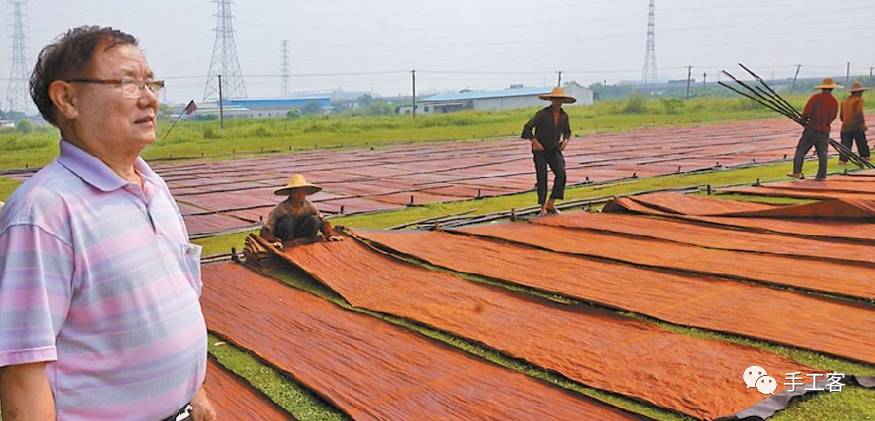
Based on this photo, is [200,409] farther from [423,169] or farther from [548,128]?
[423,169]

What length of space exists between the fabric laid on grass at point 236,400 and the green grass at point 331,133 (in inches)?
394

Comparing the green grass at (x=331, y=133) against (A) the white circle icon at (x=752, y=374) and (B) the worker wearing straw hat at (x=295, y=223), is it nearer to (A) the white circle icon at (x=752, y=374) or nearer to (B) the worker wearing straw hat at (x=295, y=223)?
(B) the worker wearing straw hat at (x=295, y=223)

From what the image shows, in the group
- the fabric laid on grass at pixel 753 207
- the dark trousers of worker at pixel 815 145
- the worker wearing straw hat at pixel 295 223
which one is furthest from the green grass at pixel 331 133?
the dark trousers of worker at pixel 815 145

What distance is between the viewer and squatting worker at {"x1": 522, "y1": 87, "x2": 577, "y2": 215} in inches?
291

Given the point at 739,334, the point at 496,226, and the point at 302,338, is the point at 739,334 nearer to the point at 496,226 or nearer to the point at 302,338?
the point at 302,338

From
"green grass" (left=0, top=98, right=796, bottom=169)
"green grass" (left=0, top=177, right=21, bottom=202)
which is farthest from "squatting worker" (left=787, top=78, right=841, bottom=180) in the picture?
"green grass" (left=0, top=177, right=21, bottom=202)

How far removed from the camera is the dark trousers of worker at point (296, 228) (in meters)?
5.68

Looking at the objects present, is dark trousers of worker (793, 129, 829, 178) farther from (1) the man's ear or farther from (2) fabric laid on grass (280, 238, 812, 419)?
(1) the man's ear

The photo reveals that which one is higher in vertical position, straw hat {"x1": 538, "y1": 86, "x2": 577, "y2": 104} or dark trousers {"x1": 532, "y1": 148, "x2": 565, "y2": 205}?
straw hat {"x1": 538, "y1": 86, "x2": 577, "y2": 104}

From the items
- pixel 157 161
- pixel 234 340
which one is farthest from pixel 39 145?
pixel 234 340

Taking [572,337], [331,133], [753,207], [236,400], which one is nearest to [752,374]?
[572,337]

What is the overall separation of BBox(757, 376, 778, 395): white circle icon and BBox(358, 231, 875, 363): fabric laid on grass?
0.49m

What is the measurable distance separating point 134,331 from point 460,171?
1119 centimetres

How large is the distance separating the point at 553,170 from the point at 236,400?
4.93 metres
